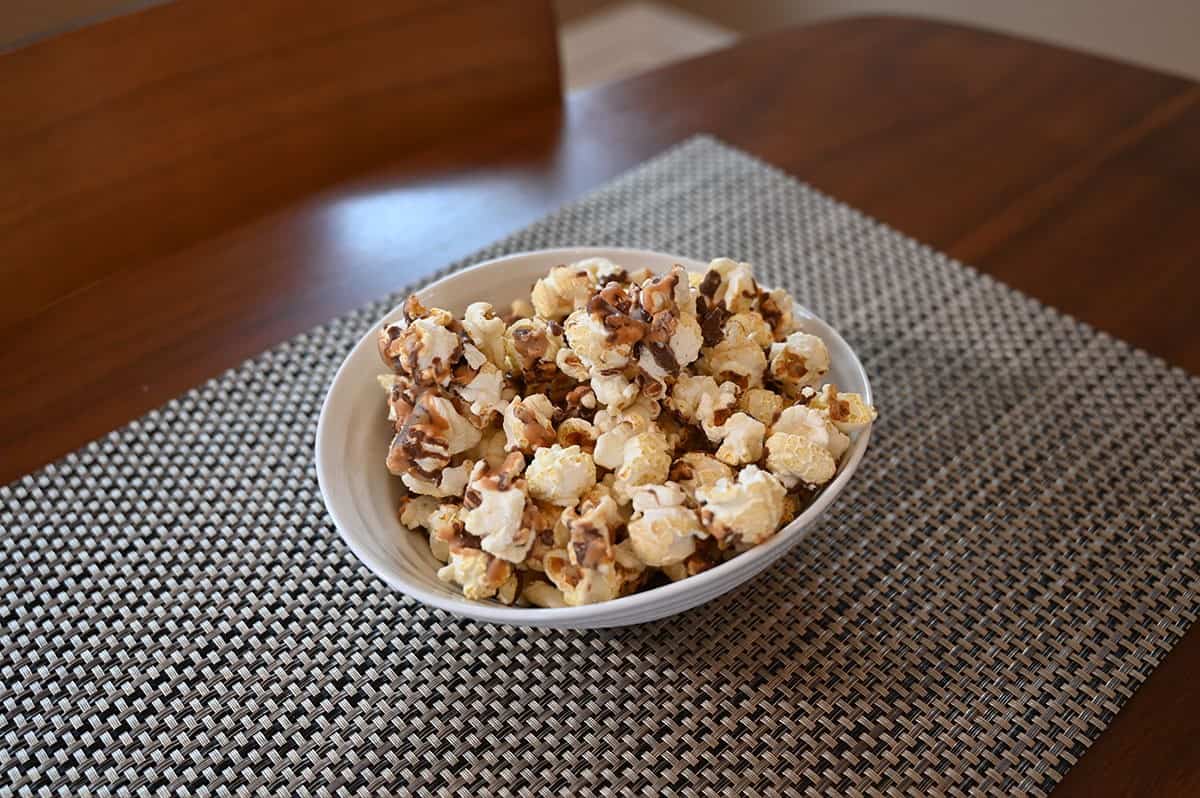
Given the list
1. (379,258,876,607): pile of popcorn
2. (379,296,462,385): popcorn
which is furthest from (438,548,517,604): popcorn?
(379,296,462,385): popcorn

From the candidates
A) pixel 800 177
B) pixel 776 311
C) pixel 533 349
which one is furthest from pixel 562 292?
pixel 800 177

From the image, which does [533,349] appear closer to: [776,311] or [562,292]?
[562,292]

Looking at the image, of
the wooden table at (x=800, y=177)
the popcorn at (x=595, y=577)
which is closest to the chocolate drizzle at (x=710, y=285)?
the popcorn at (x=595, y=577)

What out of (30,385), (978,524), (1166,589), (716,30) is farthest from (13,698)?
(716,30)

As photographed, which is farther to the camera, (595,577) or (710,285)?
(710,285)

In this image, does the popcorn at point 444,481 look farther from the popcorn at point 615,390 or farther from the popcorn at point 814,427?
the popcorn at point 814,427

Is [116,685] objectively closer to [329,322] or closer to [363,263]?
[329,322]
